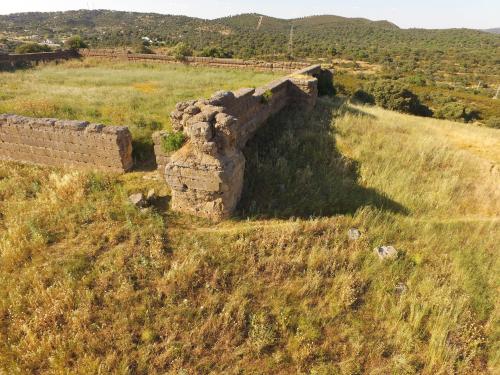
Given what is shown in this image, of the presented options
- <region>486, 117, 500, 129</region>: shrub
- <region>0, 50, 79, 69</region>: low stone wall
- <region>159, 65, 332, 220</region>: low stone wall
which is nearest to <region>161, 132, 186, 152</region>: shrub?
<region>159, 65, 332, 220</region>: low stone wall

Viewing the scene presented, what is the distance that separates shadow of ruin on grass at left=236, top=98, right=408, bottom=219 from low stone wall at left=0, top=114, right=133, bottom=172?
3.02m

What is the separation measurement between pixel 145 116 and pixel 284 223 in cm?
685

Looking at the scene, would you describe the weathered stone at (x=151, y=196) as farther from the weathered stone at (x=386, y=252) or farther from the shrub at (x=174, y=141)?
the weathered stone at (x=386, y=252)

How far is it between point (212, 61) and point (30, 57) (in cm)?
1393

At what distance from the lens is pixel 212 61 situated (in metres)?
22.8

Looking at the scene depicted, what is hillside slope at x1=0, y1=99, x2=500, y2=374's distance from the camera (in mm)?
4070

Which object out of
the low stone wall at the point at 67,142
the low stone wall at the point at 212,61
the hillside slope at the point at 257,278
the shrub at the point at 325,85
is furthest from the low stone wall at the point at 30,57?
the shrub at the point at 325,85

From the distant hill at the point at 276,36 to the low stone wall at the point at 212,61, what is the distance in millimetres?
3305

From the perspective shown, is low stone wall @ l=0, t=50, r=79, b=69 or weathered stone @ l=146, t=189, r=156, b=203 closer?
weathered stone @ l=146, t=189, r=156, b=203

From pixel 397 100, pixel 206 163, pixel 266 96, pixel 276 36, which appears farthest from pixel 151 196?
pixel 276 36

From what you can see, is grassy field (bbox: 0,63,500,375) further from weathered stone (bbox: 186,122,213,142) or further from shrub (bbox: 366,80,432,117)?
shrub (bbox: 366,80,432,117)

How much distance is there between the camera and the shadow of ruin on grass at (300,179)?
253 inches

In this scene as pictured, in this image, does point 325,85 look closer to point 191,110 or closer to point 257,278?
point 191,110

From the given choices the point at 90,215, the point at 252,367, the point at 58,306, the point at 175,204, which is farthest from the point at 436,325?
the point at 90,215
